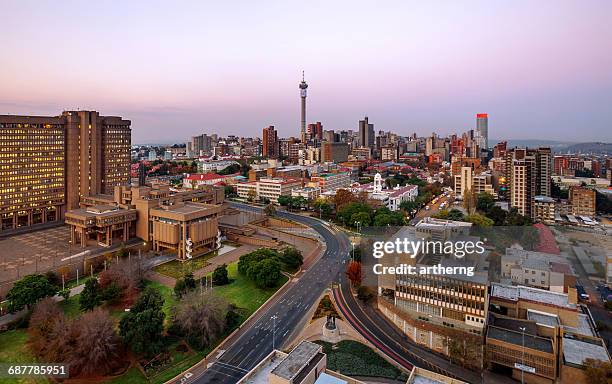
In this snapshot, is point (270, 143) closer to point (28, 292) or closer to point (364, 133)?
point (364, 133)

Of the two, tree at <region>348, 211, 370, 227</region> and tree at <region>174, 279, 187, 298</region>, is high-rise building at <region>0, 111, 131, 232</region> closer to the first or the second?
tree at <region>174, 279, 187, 298</region>

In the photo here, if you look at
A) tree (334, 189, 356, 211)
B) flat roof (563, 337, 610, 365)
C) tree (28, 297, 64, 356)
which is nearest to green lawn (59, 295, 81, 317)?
tree (28, 297, 64, 356)

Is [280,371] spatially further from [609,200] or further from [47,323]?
[609,200]

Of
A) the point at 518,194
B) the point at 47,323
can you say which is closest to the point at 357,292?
the point at 47,323

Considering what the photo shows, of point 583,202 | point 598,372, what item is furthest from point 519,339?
point 583,202

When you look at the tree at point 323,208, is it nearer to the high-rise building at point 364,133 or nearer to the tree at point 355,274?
the tree at point 355,274

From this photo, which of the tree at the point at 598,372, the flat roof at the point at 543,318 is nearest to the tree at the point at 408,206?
the flat roof at the point at 543,318
